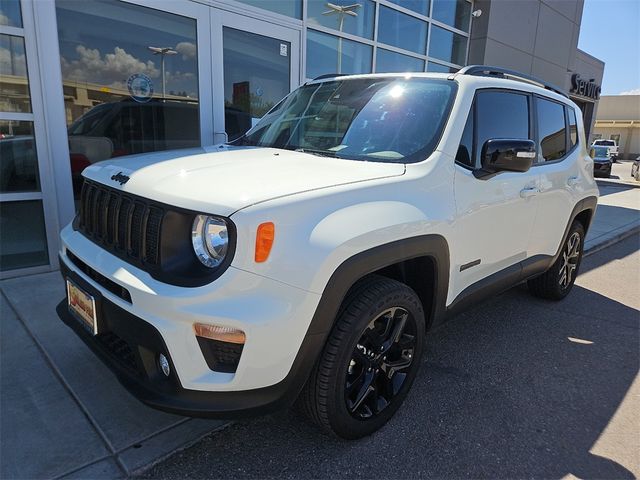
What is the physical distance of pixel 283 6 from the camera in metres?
6.45

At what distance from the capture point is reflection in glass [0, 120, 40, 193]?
424cm

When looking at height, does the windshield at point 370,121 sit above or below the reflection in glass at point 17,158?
above

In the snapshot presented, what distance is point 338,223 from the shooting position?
1986 millimetres

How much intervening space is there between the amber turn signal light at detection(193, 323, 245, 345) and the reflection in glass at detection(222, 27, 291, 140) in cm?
413

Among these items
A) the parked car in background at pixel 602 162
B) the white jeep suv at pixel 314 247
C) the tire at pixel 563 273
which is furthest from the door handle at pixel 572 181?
the parked car in background at pixel 602 162

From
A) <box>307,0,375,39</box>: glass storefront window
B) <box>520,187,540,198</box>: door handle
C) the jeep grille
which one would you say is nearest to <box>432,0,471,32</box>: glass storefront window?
<box>307,0,375,39</box>: glass storefront window

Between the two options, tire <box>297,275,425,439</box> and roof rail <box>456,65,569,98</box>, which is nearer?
tire <box>297,275,425,439</box>

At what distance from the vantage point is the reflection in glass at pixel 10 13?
158 inches

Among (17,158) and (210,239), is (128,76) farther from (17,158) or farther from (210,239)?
(210,239)

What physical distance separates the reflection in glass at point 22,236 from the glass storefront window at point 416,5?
7135 millimetres

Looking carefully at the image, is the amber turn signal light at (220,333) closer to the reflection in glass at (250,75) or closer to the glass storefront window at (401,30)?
the reflection in glass at (250,75)

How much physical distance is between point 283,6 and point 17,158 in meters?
4.00

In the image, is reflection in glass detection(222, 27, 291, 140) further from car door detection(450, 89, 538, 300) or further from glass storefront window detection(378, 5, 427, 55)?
car door detection(450, 89, 538, 300)

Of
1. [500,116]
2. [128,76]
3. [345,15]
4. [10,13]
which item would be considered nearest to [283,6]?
[345,15]
